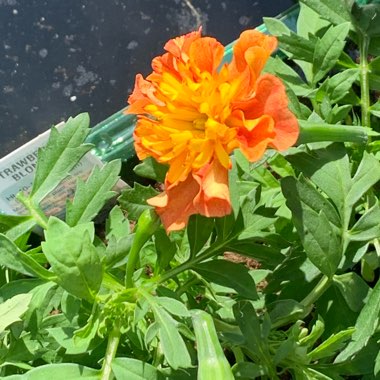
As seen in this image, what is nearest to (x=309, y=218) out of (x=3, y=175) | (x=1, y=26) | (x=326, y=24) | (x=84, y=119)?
(x=84, y=119)

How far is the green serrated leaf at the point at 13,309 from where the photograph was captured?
90 cm

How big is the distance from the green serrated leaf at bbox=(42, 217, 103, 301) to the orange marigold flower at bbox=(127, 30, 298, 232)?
0.36 feet

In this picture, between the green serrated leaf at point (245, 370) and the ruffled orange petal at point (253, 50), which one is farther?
the green serrated leaf at point (245, 370)

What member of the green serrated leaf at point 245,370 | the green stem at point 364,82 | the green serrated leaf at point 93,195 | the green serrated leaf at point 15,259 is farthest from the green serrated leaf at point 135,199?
the green stem at point 364,82

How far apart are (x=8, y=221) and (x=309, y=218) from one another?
0.44 meters

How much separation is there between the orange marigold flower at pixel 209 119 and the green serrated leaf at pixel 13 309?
250 mm

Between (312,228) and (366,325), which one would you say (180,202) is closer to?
(312,228)

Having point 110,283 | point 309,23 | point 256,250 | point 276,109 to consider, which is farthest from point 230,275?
point 309,23

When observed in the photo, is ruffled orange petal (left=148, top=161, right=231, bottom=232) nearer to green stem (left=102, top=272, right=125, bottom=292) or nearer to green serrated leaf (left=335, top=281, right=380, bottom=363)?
green stem (left=102, top=272, right=125, bottom=292)

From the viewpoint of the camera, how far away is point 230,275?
37.3 inches

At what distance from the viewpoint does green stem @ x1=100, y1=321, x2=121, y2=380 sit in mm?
896

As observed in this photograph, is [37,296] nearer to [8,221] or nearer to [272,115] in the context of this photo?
[8,221]

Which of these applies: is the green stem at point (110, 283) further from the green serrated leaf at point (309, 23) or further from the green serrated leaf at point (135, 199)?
the green serrated leaf at point (309, 23)

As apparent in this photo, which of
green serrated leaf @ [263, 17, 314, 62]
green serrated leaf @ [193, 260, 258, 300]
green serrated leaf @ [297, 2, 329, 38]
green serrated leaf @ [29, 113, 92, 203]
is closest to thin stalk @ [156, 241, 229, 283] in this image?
green serrated leaf @ [193, 260, 258, 300]
